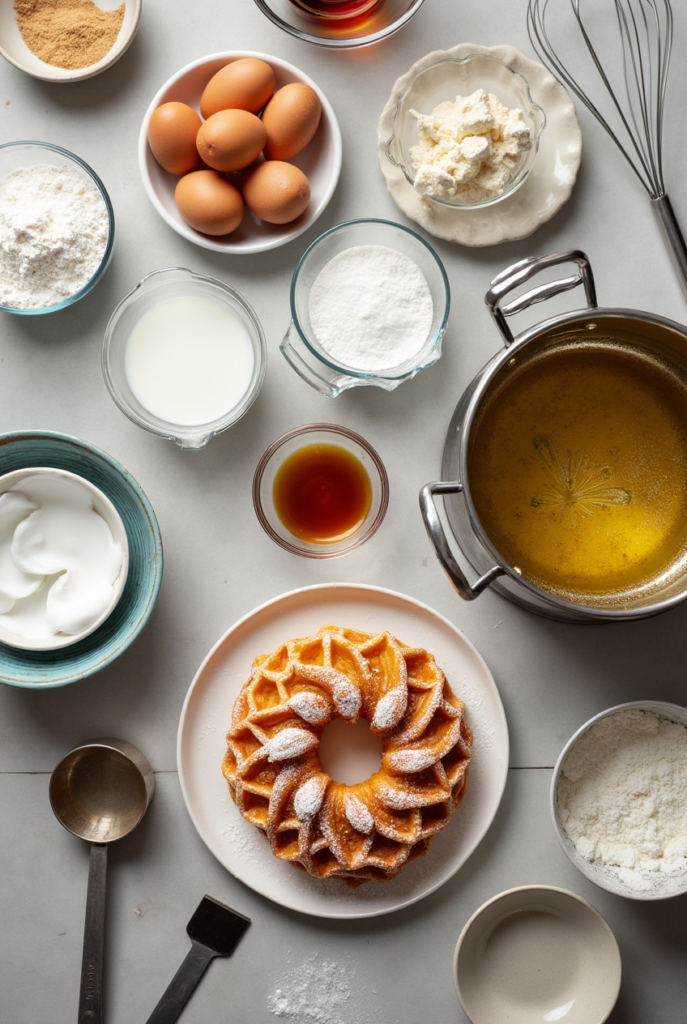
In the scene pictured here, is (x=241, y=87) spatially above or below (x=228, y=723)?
above

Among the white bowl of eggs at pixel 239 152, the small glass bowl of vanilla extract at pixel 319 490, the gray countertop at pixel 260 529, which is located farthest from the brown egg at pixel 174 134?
the small glass bowl of vanilla extract at pixel 319 490

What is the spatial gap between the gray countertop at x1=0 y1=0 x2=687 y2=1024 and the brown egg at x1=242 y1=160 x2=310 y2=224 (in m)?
0.09

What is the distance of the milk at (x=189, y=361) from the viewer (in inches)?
47.9

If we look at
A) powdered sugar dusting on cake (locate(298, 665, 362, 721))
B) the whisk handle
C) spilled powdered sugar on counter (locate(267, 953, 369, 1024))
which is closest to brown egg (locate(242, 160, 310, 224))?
the whisk handle

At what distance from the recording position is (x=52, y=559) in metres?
1.18

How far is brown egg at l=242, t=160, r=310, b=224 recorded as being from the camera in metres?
1.16

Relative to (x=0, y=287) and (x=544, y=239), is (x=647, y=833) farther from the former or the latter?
(x=0, y=287)

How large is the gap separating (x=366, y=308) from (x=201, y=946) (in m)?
1.16

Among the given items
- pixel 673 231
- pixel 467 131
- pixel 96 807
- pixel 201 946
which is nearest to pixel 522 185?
pixel 467 131

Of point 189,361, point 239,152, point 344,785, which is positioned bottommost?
point 344,785

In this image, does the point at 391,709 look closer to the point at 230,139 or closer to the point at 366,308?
the point at 366,308

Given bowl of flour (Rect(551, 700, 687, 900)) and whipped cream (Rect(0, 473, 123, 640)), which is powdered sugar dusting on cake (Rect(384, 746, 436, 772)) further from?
whipped cream (Rect(0, 473, 123, 640))

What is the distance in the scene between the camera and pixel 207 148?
1148mm

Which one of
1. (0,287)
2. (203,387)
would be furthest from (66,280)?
(203,387)
